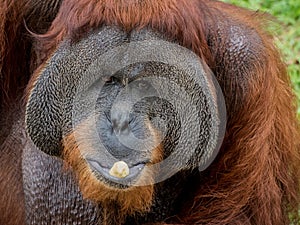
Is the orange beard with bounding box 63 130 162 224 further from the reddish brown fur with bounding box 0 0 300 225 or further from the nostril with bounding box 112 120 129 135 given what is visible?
the nostril with bounding box 112 120 129 135

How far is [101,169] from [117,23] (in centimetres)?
42

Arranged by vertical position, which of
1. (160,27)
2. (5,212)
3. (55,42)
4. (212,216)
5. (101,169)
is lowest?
(5,212)

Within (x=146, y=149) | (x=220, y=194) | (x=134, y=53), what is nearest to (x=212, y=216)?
(x=220, y=194)

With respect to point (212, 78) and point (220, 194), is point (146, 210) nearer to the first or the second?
point (220, 194)

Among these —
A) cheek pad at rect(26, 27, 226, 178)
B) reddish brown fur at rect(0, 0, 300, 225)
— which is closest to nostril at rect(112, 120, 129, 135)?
cheek pad at rect(26, 27, 226, 178)

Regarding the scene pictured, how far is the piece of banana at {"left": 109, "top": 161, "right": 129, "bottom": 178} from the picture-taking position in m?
2.29

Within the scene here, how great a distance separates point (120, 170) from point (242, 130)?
51 centimetres

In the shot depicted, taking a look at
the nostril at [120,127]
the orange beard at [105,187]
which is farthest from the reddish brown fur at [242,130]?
the nostril at [120,127]

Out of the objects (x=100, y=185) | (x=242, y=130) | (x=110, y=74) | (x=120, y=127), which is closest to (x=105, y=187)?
(x=100, y=185)

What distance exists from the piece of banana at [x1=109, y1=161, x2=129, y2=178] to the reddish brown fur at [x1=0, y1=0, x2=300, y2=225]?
11cm

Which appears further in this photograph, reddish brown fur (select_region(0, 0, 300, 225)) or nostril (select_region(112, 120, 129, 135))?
reddish brown fur (select_region(0, 0, 300, 225))

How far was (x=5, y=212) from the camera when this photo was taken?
2.87 metres

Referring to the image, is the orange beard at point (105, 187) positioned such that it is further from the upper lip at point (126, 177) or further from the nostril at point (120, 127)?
the nostril at point (120, 127)

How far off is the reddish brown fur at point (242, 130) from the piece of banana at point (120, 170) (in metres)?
0.11
